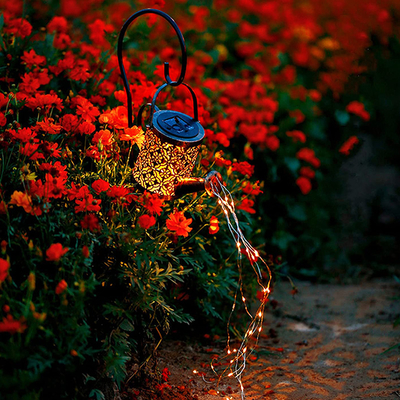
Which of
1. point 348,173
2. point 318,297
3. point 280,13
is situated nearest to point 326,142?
point 348,173

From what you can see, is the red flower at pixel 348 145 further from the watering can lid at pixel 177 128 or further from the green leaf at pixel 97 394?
the green leaf at pixel 97 394

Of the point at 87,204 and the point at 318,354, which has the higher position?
the point at 87,204

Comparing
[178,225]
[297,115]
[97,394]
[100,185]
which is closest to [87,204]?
[100,185]

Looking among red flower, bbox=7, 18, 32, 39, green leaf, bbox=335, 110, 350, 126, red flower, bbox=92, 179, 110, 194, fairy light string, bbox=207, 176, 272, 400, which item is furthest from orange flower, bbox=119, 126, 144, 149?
green leaf, bbox=335, 110, 350, 126

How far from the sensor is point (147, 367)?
2.46m

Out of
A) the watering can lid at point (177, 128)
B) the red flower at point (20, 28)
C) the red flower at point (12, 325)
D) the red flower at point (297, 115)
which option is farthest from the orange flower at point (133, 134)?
the red flower at point (297, 115)

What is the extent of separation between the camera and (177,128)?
Result: 226cm

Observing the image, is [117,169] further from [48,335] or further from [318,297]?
[318,297]

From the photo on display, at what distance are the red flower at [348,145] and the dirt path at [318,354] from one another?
1.42 m

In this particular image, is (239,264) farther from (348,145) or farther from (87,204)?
(348,145)

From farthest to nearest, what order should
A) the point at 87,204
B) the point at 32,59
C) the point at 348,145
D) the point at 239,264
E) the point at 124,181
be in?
the point at 348,145 < the point at 239,264 < the point at 32,59 < the point at 124,181 < the point at 87,204

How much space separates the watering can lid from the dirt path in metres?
1.27

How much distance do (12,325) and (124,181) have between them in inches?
43.3

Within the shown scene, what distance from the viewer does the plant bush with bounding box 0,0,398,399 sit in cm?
188
